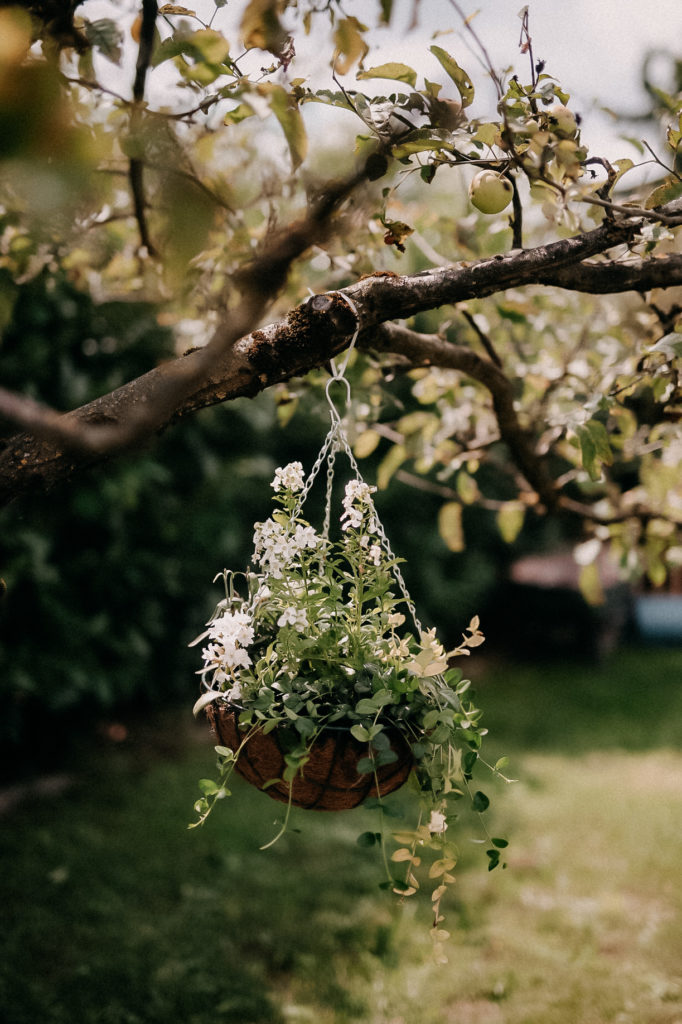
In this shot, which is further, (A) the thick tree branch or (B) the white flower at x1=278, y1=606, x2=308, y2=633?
(B) the white flower at x1=278, y1=606, x2=308, y2=633

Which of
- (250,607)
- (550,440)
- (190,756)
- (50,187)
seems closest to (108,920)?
(190,756)

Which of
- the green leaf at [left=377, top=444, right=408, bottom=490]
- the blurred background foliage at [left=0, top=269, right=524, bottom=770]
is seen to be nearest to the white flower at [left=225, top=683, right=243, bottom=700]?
the green leaf at [left=377, top=444, right=408, bottom=490]

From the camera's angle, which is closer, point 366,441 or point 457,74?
point 457,74

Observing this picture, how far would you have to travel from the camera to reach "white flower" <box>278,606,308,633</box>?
4.77 feet

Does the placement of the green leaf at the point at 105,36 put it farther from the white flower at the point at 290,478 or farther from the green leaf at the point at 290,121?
the white flower at the point at 290,478

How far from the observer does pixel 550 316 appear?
287 cm

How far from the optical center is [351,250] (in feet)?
6.89

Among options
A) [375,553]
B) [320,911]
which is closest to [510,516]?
[375,553]

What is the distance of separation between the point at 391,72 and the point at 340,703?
3.79ft

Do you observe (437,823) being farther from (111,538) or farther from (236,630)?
(111,538)

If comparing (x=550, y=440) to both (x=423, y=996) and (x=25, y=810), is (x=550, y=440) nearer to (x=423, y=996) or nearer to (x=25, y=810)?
(x=423, y=996)

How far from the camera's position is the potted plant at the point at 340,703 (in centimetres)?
135

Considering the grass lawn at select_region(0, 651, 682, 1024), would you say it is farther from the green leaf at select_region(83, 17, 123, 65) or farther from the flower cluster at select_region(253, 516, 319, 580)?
the green leaf at select_region(83, 17, 123, 65)

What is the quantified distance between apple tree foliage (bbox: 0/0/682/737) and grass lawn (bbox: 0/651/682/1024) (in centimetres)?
147
